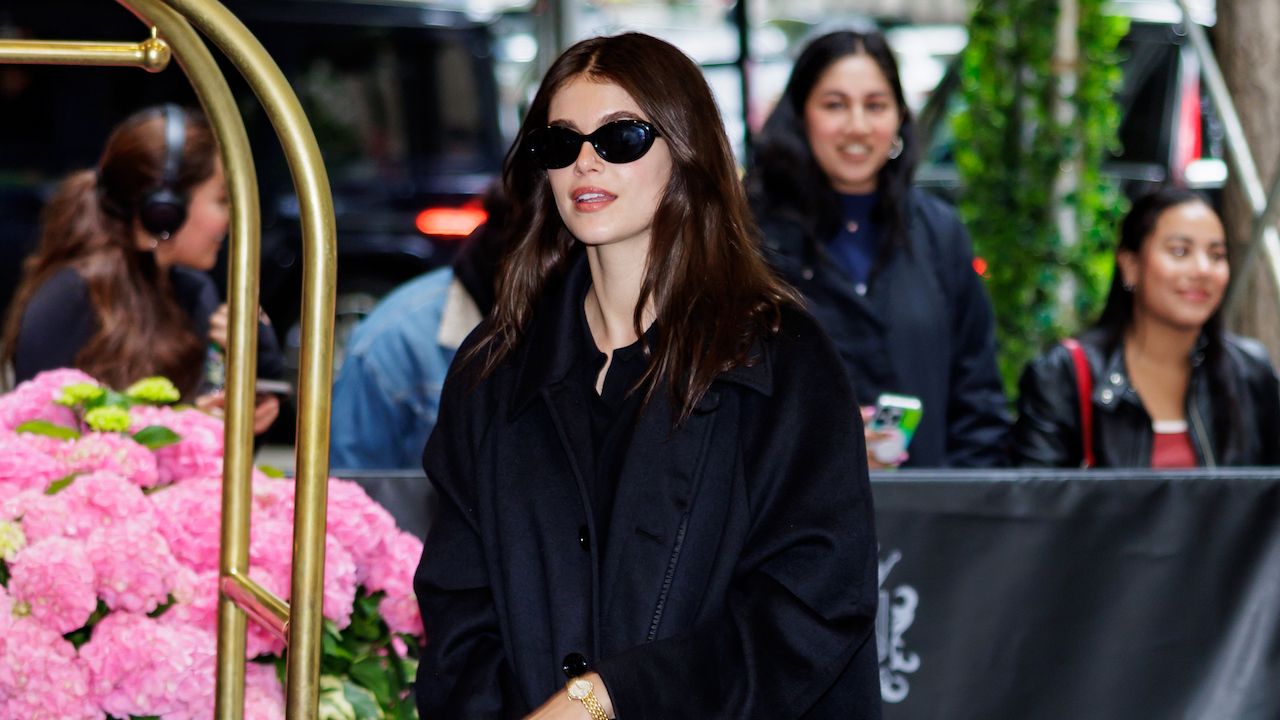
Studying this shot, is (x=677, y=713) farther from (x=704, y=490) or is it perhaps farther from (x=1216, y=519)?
(x=1216, y=519)

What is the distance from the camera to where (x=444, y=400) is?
234 cm

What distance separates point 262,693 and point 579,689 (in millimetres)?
660

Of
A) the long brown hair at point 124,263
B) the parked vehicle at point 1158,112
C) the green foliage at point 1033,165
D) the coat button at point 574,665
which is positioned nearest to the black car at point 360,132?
the parked vehicle at point 1158,112

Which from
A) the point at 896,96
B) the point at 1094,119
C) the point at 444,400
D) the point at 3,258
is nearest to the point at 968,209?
the point at 1094,119

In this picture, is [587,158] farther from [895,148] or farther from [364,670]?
[895,148]

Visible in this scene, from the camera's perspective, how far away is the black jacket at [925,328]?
384 cm

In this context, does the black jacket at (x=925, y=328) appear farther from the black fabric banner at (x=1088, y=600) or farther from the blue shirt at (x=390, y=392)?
the blue shirt at (x=390, y=392)

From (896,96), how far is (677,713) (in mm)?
2358

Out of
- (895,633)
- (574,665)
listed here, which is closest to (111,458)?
(574,665)

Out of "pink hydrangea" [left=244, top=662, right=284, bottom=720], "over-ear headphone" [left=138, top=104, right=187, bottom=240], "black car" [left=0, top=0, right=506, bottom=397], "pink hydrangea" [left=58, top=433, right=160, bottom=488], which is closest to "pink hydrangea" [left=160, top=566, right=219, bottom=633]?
"pink hydrangea" [left=244, top=662, right=284, bottom=720]

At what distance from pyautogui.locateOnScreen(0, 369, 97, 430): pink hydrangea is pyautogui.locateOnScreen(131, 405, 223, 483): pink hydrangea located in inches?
5.7

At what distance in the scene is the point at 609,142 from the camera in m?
2.22

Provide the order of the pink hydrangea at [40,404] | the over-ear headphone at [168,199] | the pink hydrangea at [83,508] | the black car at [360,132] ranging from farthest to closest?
the black car at [360,132]
the over-ear headphone at [168,199]
the pink hydrangea at [40,404]
the pink hydrangea at [83,508]

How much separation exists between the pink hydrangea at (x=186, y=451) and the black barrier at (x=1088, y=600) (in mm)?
1339
